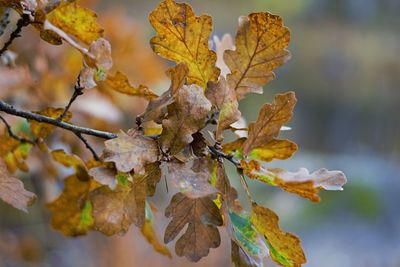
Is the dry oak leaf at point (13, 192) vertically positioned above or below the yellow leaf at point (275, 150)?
below

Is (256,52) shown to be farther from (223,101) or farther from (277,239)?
(277,239)

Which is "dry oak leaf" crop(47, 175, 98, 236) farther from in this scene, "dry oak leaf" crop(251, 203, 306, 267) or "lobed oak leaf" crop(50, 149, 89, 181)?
"dry oak leaf" crop(251, 203, 306, 267)

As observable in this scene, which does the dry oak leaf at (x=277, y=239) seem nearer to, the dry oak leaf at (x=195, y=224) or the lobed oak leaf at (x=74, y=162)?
the dry oak leaf at (x=195, y=224)

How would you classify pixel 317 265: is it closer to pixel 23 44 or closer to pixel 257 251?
pixel 23 44

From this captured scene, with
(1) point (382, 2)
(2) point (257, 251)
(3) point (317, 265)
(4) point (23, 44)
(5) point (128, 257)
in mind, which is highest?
(1) point (382, 2)

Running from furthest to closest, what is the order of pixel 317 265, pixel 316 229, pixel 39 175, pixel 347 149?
1. pixel 347 149
2. pixel 316 229
3. pixel 317 265
4. pixel 39 175

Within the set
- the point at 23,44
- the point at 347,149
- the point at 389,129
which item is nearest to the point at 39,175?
the point at 23,44

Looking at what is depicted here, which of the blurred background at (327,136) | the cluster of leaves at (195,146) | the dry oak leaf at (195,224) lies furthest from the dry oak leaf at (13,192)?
the blurred background at (327,136)

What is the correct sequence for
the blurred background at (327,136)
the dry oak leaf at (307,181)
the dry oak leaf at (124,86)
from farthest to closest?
the blurred background at (327,136) → the dry oak leaf at (124,86) → the dry oak leaf at (307,181)
